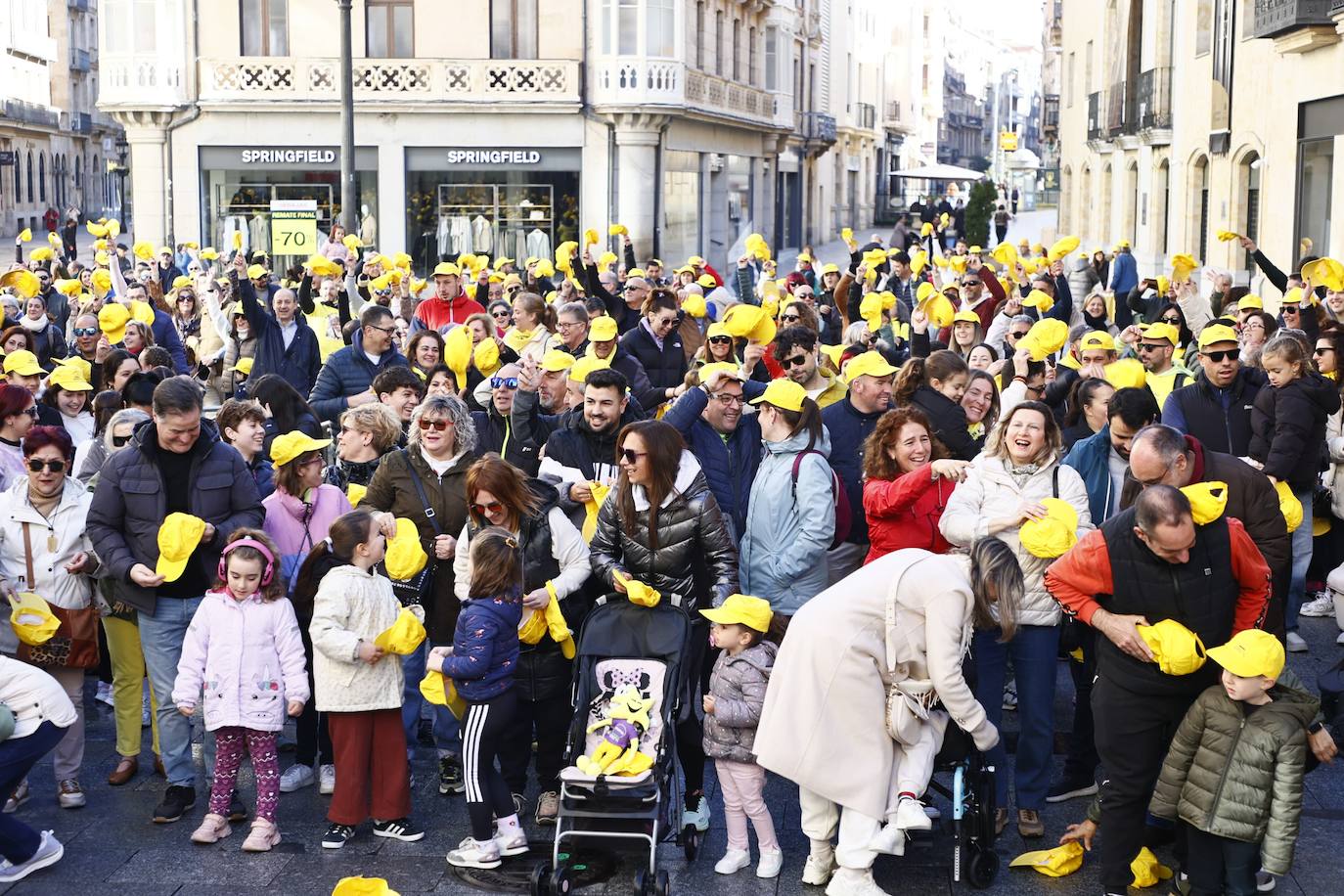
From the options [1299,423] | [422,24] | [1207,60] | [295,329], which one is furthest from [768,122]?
[1299,423]

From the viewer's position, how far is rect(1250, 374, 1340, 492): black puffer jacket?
8.65 metres

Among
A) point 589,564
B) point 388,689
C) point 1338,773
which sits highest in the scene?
point 589,564

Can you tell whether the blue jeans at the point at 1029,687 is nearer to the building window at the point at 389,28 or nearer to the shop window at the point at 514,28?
the shop window at the point at 514,28

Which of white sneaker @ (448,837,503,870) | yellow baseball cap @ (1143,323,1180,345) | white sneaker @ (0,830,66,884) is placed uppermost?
yellow baseball cap @ (1143,323,1180,345)

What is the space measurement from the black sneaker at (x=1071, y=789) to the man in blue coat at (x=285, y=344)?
6591 mm

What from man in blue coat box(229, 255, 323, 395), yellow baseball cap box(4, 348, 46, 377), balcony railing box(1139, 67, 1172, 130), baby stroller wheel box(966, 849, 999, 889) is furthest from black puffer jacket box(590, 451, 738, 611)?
balcony railing box(1139, 67, 1172, 130)

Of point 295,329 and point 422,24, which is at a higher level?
point 422,24

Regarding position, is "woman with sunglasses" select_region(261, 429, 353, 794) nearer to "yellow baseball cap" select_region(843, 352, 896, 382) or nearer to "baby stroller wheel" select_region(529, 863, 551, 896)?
"baby stroller wheel" select_region(529, 863, 551, 896)

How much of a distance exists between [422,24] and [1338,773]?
3009 centimetres

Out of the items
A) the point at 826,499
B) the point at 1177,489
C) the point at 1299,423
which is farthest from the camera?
the point at 1299,423

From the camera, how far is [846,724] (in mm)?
6246

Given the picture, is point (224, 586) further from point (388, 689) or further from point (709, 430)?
point (709, 430)

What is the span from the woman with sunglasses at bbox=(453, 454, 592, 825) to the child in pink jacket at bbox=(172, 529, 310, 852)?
0.74 m

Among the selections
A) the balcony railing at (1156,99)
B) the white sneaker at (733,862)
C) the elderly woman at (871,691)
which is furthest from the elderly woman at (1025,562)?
the balcony railing at (1156,99)
